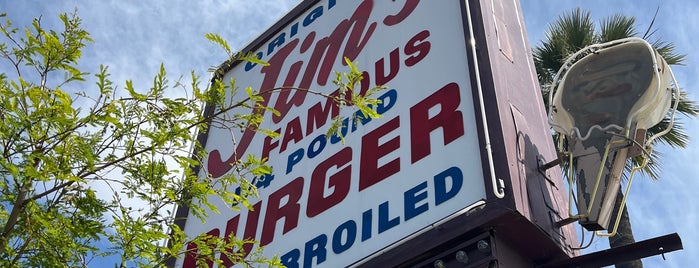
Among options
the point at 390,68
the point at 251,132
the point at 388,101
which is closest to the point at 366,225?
the point at 388,101

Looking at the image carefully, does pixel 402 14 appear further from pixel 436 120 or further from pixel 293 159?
pixel 436 120

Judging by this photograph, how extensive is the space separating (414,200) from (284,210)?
75.8 inches

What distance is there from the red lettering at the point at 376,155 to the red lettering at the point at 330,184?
0.62 feet

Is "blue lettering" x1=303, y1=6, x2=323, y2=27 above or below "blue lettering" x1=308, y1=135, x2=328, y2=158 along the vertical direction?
above

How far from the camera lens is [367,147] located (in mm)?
7387

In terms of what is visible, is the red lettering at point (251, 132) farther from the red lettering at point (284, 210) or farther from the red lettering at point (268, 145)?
the red lettering at point (284, 210)

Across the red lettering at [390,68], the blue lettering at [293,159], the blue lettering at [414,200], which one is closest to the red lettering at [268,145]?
the blue lettering at [293,159]

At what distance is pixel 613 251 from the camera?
18.0ft

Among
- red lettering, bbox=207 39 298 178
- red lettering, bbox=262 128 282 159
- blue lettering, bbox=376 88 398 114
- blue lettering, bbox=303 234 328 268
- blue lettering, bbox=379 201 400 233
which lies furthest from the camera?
red lettering, bbox=207 39 298 178

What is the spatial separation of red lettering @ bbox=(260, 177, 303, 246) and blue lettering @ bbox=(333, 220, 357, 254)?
0.74 metres

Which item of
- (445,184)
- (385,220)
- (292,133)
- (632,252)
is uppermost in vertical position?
(292,133)

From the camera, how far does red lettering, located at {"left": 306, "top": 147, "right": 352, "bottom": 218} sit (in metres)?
7.28

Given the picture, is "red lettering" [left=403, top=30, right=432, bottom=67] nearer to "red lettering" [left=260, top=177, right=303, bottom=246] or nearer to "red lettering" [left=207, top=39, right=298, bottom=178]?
"red lettering" [left=260, top=177, right=303, bottom=246]

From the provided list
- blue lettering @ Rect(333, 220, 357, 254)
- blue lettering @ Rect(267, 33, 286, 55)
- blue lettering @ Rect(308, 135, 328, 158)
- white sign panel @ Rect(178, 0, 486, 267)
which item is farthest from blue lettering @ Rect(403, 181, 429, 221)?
blue lettering @ Rect(267, 33, 286, 55)
